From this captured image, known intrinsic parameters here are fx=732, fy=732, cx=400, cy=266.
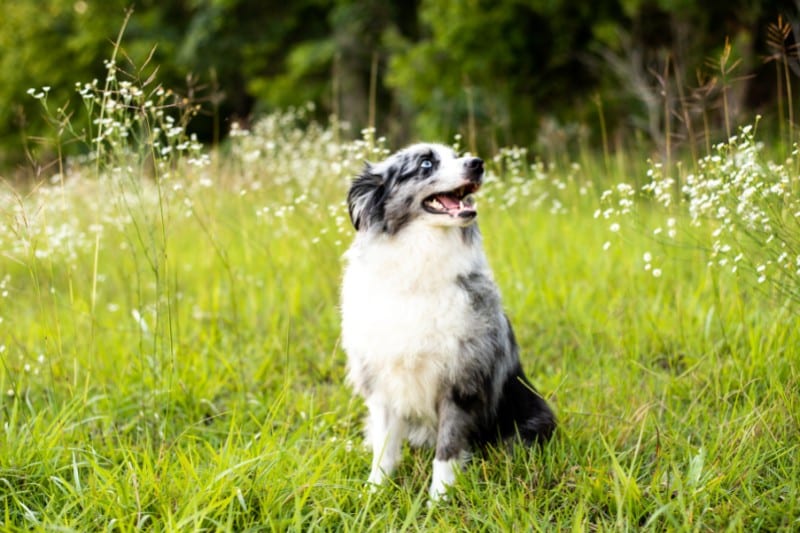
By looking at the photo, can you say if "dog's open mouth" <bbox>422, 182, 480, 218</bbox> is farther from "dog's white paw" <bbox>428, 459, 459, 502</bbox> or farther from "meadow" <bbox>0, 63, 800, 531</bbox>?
"dog's white paw" <bbox>428, 459, 459, 502</bbox>

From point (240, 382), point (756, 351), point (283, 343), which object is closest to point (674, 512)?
point (756, 351)

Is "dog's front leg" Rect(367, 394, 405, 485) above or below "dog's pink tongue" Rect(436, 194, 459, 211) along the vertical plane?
below

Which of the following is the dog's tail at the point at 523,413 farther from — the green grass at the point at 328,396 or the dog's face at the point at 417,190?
the dog's face at the point at 417,190

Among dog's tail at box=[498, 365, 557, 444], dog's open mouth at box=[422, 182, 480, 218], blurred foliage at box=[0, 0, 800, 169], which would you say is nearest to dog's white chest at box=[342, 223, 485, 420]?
dog's open mouth at box=[422, 182, 480, 218]

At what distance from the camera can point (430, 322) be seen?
2889 millimetres

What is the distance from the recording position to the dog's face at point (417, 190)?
9.62 feet

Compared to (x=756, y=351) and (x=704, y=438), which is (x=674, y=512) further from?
(x=756, y=351)

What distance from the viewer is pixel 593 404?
3426 mm

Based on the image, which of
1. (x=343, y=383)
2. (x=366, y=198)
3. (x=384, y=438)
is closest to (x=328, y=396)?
(x=343, y=383)

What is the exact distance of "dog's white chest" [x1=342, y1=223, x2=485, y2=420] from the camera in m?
2.89

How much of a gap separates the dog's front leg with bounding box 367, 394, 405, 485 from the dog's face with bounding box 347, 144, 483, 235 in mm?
766

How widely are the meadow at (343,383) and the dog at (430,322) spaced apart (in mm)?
155

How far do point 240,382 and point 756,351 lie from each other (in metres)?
2.58

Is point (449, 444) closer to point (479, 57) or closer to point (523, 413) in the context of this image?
point (523, 413)
